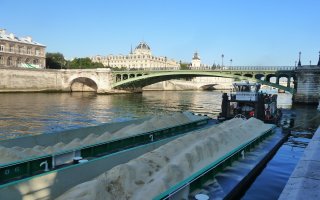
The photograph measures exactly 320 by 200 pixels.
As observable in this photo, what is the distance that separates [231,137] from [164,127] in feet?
17.6

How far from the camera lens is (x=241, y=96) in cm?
2727

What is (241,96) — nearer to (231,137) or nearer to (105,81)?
(231,137)

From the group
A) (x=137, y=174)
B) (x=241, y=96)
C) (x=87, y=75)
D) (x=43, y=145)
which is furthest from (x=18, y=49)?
(x=137, y=174)

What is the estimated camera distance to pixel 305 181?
948 centimetres

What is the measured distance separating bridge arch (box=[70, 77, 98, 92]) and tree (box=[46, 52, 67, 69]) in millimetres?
17758

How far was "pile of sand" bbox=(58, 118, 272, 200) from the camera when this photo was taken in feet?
24.1

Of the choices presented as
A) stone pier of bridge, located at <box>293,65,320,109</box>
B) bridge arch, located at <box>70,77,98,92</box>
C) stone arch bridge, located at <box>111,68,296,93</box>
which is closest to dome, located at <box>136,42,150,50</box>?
bridge arch, located at <box>70,77,98,92</box>

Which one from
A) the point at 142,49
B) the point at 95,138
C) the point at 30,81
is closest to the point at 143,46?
the point at 142,49

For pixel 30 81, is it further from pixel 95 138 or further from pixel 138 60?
pixel 138 60

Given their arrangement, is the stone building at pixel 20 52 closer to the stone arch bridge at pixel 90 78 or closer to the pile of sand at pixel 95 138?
the stone arch bridge at pixel 90 78

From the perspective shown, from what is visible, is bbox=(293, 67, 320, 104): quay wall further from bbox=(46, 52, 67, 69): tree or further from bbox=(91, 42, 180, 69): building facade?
bbox=(91, 42, 180, 69): building facade

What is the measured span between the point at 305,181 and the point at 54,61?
4314 inches

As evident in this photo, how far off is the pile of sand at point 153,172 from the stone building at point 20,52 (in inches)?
3192

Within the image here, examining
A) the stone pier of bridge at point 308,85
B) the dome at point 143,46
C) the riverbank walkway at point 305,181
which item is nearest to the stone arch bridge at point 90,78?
the stone pier of bridge at point 308,85
